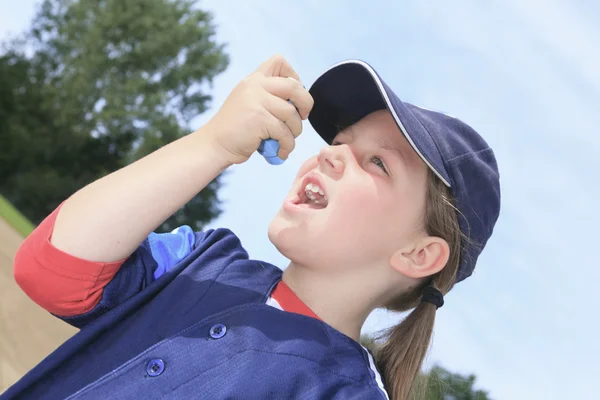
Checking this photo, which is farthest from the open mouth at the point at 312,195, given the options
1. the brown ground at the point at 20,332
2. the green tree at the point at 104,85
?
the green tree at the point at 104,85

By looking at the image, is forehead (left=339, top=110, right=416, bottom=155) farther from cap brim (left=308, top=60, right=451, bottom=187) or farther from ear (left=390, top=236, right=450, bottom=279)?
ear (left=390, top=236, right=450, bottom=279)

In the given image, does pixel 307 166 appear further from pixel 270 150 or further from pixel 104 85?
pixel 104 85

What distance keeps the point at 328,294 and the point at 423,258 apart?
350 mm

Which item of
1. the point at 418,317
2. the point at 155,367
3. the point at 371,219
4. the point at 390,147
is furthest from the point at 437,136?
the point at 155,367

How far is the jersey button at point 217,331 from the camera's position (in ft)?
6.17

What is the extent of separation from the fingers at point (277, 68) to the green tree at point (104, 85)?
46.1 feet

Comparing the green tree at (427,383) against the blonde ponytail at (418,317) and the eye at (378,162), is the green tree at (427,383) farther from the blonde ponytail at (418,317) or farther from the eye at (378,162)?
the eye at (378,162)

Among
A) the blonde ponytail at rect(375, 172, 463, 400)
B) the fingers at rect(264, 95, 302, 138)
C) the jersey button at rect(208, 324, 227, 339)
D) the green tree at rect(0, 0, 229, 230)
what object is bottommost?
the blonde ponytail at rect(375, 172, 463, 400)

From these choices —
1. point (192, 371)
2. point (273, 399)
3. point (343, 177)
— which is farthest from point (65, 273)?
point (343, 177)

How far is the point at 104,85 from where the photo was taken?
17453mm

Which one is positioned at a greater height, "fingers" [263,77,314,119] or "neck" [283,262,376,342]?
"fingers" [263,77,314,119]

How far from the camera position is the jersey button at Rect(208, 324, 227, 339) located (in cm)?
188

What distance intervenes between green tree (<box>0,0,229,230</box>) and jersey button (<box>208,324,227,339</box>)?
1410 centimetres

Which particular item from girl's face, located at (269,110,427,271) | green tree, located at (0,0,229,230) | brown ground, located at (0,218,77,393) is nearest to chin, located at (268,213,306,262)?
girl's face, located at (269,110,427,271)
